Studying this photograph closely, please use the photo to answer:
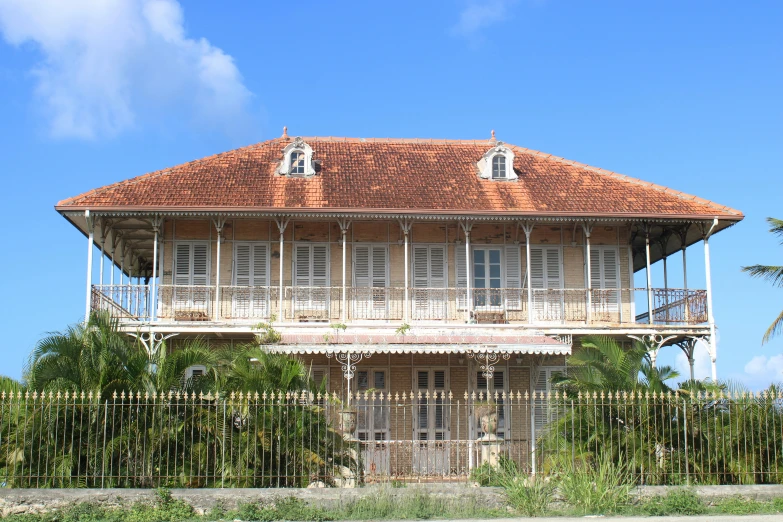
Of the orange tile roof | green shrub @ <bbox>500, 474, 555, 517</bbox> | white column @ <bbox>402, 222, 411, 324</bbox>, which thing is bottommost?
green shrub @ <bbox>500, 474, 555, 517</bbox>

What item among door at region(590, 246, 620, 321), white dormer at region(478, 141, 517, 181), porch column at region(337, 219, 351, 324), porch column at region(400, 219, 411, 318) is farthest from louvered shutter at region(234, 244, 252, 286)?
door at region(590, 246, 620, 321)

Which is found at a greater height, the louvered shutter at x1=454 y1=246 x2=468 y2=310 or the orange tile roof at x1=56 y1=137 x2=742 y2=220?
the orange tile roof at x1=56 y1=137 x2=742 y2=220

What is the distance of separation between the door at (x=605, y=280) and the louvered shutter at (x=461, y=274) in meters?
3.16

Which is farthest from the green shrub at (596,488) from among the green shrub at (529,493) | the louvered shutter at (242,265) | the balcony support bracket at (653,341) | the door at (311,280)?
the louvered shutter at (242,265)

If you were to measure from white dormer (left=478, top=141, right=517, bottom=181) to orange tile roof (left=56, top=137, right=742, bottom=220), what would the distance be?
25 cm

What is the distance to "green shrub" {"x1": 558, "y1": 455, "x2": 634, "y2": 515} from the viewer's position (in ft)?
44.6

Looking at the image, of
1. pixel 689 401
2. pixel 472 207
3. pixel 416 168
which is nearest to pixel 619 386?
pixel 689 401

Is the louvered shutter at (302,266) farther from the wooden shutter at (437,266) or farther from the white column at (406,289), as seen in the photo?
the wooden shutter at (437,266)

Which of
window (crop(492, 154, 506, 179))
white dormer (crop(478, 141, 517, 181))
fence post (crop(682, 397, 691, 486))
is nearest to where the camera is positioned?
fence post (crop(682, 397, 691, 486))

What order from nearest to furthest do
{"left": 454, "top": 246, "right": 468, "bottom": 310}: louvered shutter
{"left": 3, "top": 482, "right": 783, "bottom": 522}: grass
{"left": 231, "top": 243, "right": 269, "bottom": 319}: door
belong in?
{"left": 3, "top": 482, "right": 783, "bottom": 522}: grass
{"left": 231, "top": 243, "right": 269, "bottom": 319}: door
{"left": 454, "top": 246, "right": 468, "bottom": 310}: louvered shutter

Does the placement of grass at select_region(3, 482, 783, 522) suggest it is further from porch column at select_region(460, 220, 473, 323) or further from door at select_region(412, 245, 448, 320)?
door at select_region(412, 245, 448, 320)

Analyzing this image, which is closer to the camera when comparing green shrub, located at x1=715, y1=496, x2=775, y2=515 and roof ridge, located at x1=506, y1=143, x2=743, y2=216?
green shrub, located at x1=715, y1=496, x2=775, y2=515

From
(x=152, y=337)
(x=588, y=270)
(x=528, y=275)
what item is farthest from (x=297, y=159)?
(x=588, y=270)

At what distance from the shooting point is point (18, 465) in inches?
557
